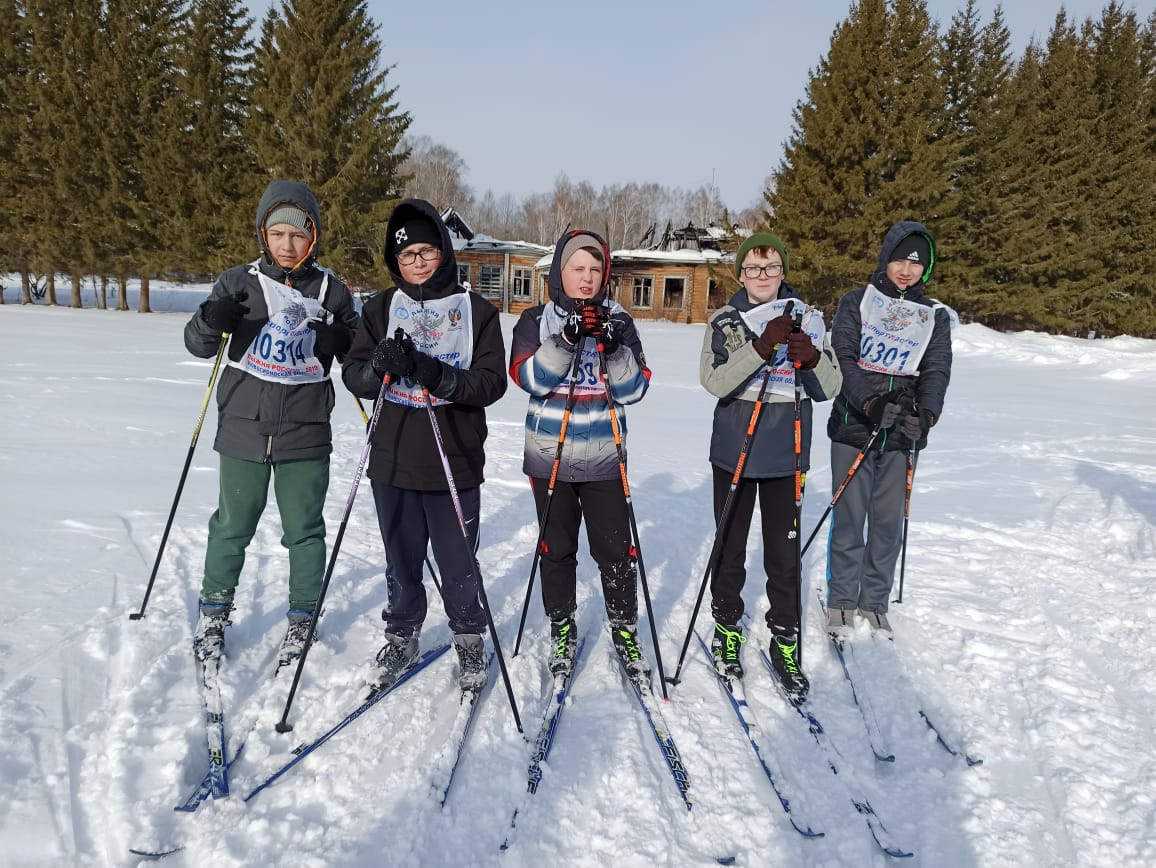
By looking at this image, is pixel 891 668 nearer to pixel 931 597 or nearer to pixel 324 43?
pixel 931 597

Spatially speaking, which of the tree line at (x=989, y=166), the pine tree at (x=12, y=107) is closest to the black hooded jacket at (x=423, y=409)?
the tree line at (x=989, y=166)

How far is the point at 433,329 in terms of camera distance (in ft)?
9.25

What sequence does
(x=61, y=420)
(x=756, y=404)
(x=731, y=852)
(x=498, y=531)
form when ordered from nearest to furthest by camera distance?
(x=731, y=852)
(x=756, y=404)
(x=498, y=531)
(x=61, y=420)

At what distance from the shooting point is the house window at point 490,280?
110 feet

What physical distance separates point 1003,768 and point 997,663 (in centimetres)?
88

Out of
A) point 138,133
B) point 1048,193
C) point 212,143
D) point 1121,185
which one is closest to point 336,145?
point 212,143

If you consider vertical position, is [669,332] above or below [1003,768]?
above

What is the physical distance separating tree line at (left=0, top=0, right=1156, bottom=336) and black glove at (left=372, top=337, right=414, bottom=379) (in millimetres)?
20824

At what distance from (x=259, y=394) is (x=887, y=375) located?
3.10 metres

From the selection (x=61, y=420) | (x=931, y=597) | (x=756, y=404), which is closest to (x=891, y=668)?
(x=931, y=597)

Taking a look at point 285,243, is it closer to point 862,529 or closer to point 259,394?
point 259,394

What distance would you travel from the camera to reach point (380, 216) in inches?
890

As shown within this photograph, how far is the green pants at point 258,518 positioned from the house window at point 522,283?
31503mm

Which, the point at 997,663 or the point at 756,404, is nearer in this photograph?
the point at 756,404
